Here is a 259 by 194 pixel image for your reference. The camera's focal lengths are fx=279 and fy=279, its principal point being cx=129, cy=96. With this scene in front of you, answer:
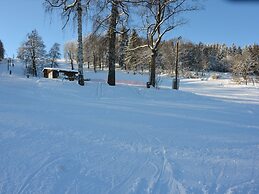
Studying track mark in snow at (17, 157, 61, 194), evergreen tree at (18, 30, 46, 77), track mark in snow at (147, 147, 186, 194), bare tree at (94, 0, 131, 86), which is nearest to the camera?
track mark in snow at (17, 157, 61, 194)

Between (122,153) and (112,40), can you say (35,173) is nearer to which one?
(122,153)

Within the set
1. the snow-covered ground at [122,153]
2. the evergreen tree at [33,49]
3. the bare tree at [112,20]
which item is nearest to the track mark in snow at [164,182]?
the snow-covered ground at [122,153]

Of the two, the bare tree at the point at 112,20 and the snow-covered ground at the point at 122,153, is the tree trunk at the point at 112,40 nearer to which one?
the bare tree at the point at 112,20

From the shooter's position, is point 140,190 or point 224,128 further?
point 224,128

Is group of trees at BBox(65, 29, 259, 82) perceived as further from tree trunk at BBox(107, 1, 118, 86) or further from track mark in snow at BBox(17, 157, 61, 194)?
track mark in snow at BBox(17, 157, 61, 194)

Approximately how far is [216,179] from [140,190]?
1.36 meters

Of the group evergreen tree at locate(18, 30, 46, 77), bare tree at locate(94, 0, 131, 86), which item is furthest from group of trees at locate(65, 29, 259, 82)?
evergreen tree at locate(18, 30, 46, 77)

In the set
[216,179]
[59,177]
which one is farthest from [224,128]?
[59,177]

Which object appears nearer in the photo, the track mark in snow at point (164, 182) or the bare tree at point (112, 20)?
the track mark in snow at point (164, 182)

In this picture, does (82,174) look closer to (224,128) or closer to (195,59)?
(224,128)

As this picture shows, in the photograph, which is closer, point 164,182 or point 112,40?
point 164,182

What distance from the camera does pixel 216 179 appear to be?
183 inches

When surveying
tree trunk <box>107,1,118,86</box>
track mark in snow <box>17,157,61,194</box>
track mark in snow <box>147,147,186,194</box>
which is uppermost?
tree trunk <box>107,1,118,86</box>

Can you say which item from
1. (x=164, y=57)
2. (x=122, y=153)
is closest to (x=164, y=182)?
(x=122, y=153)
